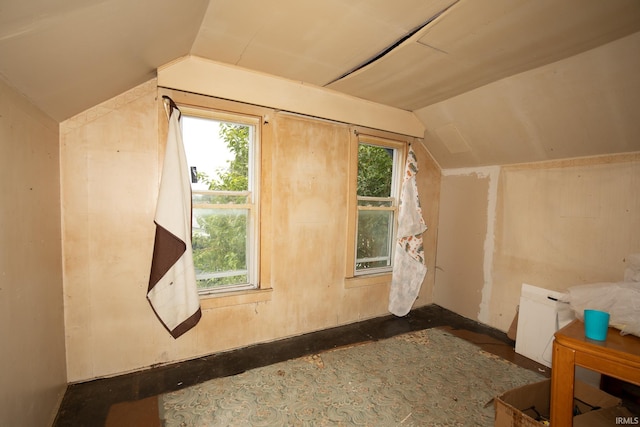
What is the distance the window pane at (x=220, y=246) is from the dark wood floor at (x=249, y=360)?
62 centimetres

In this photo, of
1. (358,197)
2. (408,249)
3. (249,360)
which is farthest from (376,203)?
(249,360)

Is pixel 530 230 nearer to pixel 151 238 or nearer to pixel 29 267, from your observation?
pixel 151 238

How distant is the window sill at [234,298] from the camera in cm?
214

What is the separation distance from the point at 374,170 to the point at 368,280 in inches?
48.9

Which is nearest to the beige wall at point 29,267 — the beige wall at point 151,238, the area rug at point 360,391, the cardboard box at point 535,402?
the beige wall at point 151,238

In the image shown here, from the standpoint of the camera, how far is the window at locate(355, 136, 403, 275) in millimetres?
2969

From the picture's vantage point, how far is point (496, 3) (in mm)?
1328

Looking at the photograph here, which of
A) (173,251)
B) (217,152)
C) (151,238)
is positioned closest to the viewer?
(173,251)

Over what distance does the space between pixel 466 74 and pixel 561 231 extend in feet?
5.35

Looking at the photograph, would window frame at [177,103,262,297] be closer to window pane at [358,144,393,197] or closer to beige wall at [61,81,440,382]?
beige wall at [61,81,440,382]

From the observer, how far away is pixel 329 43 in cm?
173

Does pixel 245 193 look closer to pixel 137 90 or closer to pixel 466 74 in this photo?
pixel 137 90

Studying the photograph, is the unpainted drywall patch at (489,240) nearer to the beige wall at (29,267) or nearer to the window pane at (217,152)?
the window pane at (217,152)

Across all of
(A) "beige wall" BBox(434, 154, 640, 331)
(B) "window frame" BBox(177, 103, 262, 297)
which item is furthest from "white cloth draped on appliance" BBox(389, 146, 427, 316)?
(B) "window frame" BBox(177, 103, 262, 297)
